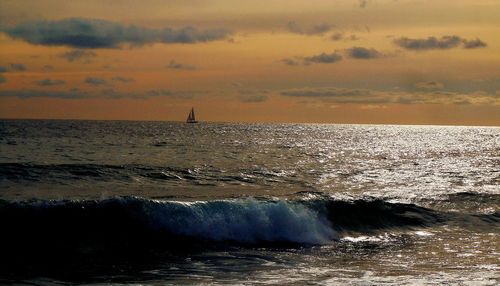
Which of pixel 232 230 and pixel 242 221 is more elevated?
pixel 242 221

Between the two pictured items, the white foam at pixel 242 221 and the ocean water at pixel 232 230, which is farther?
the white foam at pixel 242 221

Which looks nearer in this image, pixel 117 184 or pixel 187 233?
pixel 187 233

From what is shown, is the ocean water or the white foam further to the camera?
the white foam

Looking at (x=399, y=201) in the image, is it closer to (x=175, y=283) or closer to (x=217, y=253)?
(x=217, y=253)

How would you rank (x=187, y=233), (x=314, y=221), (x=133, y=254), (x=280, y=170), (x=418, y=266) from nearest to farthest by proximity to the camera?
(x=418, y=266)
(x=133, y=254)
(x=187, y=233)
(x=314, y=221)
(x=280, y=170)

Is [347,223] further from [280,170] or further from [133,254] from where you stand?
[280,170]

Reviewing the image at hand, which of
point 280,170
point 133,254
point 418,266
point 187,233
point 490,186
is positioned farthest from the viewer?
point 280,170

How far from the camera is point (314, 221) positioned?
23.0m

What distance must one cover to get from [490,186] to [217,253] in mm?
24340

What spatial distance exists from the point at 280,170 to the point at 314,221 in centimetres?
1851

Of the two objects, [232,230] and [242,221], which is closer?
[232,230]

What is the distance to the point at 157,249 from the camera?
1902cm

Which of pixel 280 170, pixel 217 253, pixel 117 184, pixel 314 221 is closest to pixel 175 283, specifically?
pixel 217 253

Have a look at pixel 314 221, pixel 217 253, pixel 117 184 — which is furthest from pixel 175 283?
pixel 117 184
